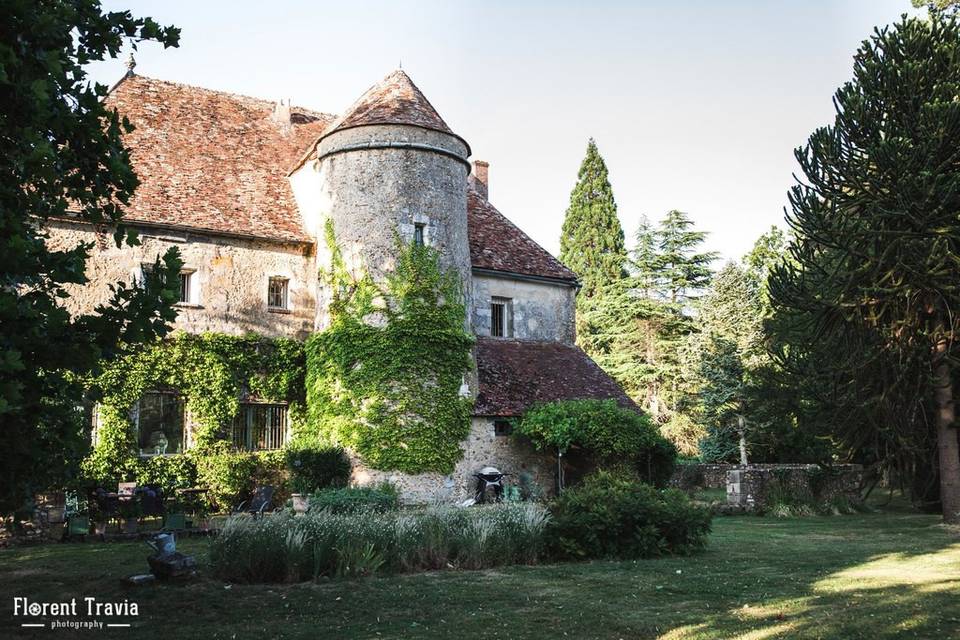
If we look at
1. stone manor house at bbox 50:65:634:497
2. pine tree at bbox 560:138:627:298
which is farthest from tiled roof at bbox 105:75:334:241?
pine tree at bbox 560:138:627:298

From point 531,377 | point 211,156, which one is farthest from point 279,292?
point 531,377

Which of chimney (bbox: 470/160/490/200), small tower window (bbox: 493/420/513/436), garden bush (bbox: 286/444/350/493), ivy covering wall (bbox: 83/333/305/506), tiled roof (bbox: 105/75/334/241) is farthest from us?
chimney (bbox: 470/160/490/200)

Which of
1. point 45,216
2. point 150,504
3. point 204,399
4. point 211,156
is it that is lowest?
point 150,504

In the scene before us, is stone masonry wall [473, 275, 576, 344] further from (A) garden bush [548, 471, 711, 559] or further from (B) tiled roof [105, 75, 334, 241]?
(A) garden bush [548, 471, 711, 559]

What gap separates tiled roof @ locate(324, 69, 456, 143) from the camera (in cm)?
2033

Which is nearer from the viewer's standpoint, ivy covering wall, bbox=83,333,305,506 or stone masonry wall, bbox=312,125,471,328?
ivy covering wall, bbox=83,333,305,506

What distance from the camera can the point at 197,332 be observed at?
19891 millimetres

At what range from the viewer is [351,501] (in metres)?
14.9

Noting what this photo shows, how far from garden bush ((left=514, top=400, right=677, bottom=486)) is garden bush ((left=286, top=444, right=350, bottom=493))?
14.7ft

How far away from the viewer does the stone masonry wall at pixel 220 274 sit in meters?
18.9

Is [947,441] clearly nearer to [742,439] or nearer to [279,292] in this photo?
[742,439]

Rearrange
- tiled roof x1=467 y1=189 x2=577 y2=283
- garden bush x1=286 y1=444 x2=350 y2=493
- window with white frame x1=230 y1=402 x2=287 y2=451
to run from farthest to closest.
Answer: tiled roof x1=467 y1=189 x2=577 y2=283, window with white frame x1=230 y1=402 x2=287 y2=451, garden bush x1=286 y1=444 x2=350 y2=493

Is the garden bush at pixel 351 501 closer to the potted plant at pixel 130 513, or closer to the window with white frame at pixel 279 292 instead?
the potted plant at pixel 130 513

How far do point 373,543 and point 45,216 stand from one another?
240 inches
